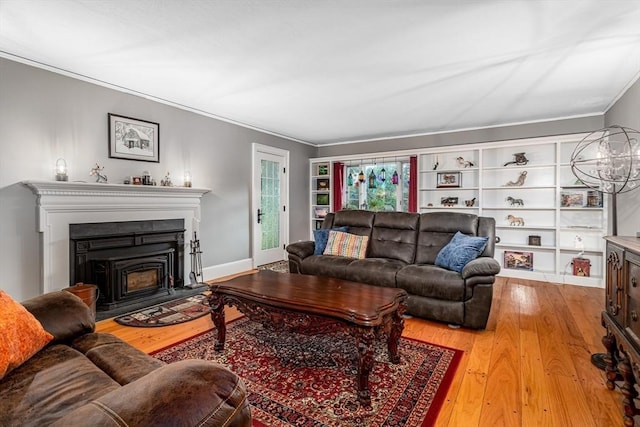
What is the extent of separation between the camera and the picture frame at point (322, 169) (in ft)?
22.4

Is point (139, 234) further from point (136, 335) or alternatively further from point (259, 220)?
point (259, 220)

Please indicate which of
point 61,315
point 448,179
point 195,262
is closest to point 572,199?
point 448,179

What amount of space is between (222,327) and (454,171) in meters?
4.64

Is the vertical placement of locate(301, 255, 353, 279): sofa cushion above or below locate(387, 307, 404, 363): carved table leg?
above

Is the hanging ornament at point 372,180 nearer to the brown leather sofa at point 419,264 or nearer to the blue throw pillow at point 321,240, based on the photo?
the brown leather sofa at point 419,264

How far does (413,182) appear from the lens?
231 inches

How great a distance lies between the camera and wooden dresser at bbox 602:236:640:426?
1.57 m

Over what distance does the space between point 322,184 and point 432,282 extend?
423cm

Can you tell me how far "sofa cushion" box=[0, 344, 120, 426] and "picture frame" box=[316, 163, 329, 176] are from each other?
5760 millimetres

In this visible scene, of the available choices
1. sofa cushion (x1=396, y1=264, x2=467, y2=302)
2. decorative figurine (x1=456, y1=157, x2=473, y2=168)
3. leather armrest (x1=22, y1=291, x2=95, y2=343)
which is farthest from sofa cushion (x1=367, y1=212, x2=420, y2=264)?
leather armrest (x1=22, y1=291, x2=95, y2=343)

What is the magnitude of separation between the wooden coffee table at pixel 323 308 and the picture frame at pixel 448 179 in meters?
3.77

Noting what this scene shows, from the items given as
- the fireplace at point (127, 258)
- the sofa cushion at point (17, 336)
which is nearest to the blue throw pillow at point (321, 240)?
the fireplace at point (127, 258)

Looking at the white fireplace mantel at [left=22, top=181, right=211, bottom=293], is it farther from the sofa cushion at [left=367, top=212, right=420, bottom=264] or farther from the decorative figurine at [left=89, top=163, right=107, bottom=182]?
the sofa cushion at [left=367, top=212, right=420, bottom=264]

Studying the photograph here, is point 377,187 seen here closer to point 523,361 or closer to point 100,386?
point 523,361
